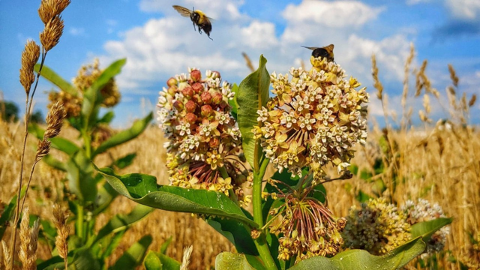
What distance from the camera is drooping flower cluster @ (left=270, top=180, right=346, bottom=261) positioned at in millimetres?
1079

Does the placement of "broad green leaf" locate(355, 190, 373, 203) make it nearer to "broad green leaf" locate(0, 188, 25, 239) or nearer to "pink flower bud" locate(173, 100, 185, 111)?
"pink flower bud" locate(173, 100, 185, 111)

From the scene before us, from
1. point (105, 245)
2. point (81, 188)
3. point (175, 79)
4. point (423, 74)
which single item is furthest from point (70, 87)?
point (423, 74)

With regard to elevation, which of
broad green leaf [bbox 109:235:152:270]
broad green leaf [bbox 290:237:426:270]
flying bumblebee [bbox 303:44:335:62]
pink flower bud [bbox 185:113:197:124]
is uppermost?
flying bumblebee [bbox 303:44:335:62]

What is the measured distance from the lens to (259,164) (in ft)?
3.81

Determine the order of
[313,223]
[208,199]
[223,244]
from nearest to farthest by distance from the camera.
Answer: [208,199], [313,223], [223,244]

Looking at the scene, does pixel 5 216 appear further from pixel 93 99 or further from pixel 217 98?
pixel 217 98

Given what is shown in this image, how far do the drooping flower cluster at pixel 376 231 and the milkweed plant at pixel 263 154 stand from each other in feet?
1.73

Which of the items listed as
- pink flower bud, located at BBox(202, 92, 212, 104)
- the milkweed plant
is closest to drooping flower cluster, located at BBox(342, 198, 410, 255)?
the milkweed plant

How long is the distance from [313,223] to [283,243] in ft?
0.41

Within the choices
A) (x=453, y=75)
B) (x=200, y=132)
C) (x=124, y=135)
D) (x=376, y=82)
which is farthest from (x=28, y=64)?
(x=453, y=75)

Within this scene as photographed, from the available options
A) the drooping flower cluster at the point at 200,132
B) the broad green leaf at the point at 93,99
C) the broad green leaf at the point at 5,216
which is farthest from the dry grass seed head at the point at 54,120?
the broad green leaf at the point at 93,99

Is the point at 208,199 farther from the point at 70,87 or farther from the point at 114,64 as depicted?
the point at 70,87

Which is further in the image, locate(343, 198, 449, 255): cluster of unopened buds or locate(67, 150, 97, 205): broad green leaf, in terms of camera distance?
locate(67, 150, 97, 205): broad green leaf

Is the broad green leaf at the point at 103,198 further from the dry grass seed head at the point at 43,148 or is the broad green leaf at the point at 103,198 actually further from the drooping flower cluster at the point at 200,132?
the drooping flower cluster at the point at 200,132
